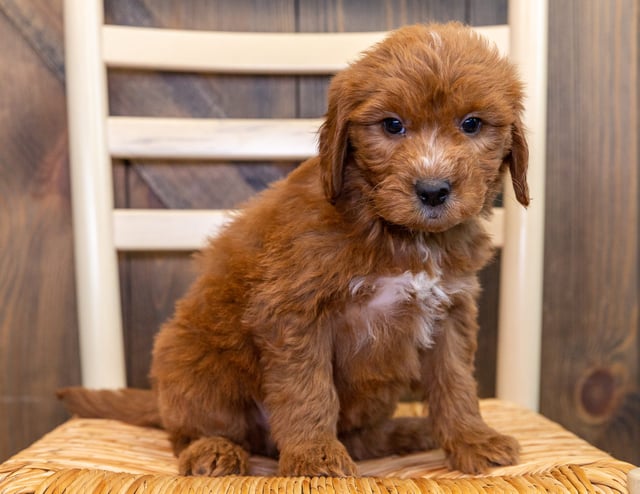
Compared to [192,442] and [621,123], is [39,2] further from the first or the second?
[621,123]

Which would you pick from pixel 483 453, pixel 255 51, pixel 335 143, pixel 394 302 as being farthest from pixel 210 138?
pixel 483 453

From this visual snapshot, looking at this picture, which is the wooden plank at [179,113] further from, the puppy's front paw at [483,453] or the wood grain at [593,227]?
the puppy's front paw at [483,453]

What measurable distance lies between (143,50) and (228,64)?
211mm

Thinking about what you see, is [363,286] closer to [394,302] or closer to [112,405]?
[394,302]

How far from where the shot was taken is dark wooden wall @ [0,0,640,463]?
6.36 ft

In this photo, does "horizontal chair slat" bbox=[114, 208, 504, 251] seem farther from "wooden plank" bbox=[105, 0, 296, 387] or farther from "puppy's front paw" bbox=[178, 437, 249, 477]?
"puppy's front paw" bbox=[178, 437, 249, 477]

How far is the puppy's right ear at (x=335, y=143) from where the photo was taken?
→ 1178mm

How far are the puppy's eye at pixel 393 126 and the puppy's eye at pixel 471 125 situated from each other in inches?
3.9

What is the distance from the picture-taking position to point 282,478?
106 cm

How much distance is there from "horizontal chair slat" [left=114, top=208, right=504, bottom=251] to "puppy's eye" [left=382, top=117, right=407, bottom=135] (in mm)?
641

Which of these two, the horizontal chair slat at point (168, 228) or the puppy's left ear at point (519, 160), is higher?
the puppy's left ear at point (519, 160)

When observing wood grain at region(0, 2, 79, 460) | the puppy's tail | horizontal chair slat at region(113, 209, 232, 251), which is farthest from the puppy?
wood grain at region(0, 2, 79, 460)

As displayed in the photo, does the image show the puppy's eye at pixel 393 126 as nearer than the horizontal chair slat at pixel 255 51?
Yes

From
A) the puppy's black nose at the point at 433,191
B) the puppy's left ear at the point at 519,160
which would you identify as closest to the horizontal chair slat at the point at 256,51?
the puppy's left ear at the point at 519,160
